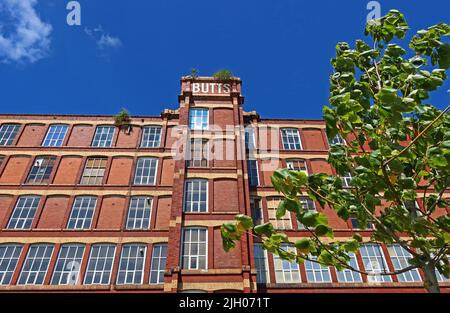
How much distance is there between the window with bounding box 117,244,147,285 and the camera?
19.5 metres

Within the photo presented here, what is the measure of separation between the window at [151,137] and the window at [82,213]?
20.4 feet

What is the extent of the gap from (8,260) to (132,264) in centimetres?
784

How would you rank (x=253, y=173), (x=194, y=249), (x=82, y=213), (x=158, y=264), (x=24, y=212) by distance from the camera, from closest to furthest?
(x=194, y=249)
(x=158, y=264)
(x=24, y=212)
(x=82, y=213)
(x=253, y=173)

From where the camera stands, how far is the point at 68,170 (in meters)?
24.5

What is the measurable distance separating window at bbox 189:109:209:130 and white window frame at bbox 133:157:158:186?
13.7 ft

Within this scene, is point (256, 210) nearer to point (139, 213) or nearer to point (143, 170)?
point (139, 213)

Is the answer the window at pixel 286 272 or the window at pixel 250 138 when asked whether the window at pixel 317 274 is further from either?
the window at pixel 250 138

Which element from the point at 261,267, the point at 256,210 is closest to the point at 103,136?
the point at 256,210

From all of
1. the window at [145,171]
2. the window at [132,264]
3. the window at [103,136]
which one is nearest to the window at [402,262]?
the window at [132,264]

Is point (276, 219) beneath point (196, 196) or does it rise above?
beneath

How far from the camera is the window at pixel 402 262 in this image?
19625 mm
